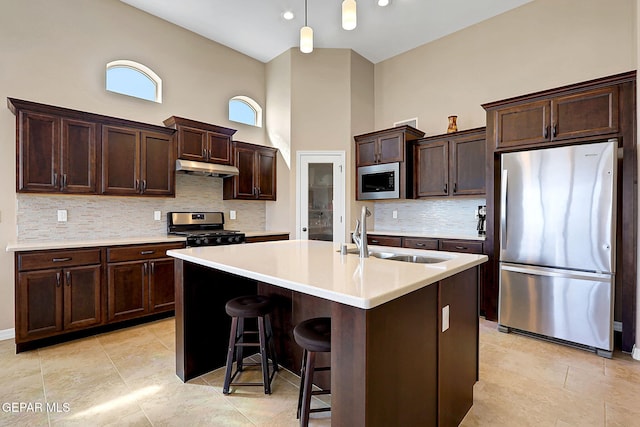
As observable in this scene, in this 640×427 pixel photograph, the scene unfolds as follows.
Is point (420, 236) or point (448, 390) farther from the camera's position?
point (420, 236)

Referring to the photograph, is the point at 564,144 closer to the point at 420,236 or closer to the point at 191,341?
the point at 420,236

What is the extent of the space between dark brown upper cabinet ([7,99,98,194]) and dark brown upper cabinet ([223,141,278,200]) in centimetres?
167

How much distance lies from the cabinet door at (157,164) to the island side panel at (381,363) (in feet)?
10.6

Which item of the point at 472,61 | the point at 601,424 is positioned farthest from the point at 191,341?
the point at 472,61

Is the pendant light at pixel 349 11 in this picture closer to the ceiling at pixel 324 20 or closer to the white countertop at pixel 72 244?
the ceiling at pixel 324 20

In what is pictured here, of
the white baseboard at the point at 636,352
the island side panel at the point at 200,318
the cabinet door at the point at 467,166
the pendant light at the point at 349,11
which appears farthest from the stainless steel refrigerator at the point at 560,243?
the island side panel at the point at 200,318

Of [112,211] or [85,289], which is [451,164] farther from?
[85,289]

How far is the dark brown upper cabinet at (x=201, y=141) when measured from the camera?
3.91 metres

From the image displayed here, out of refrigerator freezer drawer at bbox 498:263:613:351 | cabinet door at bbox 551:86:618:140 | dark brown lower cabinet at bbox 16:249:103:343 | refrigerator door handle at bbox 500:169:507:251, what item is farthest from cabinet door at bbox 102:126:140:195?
cabinet door at bbox 551:86:618:140

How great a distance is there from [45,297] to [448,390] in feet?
10.9

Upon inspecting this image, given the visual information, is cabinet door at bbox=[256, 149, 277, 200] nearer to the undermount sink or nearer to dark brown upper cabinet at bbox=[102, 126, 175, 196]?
dark brown upper cabinet at bbox=[102, 126, 175, 196]

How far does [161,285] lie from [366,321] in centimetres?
304

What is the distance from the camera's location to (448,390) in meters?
1.68

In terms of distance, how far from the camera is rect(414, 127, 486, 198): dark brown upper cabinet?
391 cm
